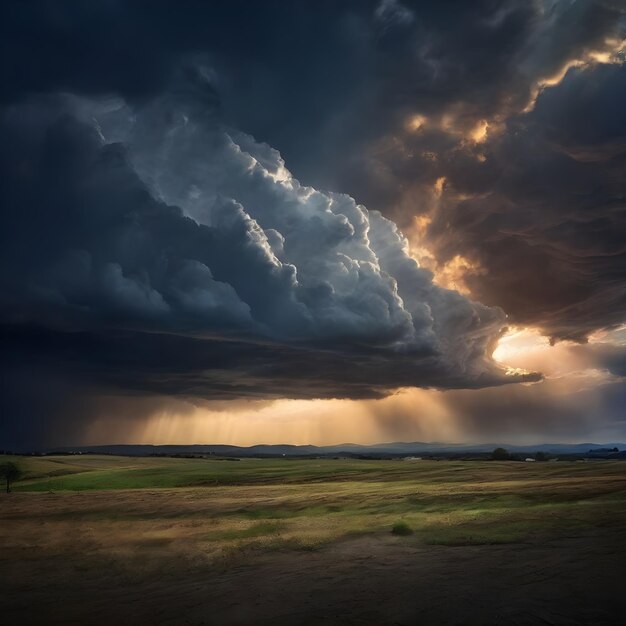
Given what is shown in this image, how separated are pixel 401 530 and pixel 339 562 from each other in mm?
7070

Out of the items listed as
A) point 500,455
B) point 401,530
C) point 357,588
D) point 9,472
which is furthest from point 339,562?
point 500,455

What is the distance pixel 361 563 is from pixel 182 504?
34065 millimetres

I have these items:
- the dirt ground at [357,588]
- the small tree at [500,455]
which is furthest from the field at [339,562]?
the small tree at [500,455]

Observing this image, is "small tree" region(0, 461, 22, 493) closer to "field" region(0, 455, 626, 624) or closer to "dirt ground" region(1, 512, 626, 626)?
"field" region(0, 455, 626, 624)

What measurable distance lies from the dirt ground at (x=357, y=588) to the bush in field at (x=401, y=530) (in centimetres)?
223

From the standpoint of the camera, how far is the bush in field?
30.4m

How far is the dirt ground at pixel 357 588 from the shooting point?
55.7 feet

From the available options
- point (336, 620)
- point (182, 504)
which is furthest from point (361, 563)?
point (182, 504)

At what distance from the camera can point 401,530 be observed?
30703mm

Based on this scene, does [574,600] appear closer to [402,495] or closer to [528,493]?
[528,493]

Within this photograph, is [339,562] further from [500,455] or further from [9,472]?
[500,455]

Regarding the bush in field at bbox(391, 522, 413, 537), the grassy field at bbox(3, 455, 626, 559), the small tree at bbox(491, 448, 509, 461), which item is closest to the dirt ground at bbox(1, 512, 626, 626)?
the bush in field at bbox(391, 522, 413, 537)

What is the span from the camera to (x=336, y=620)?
1705 cm

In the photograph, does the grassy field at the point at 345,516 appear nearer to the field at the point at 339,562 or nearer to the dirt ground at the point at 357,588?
the field at the point at 339,562
